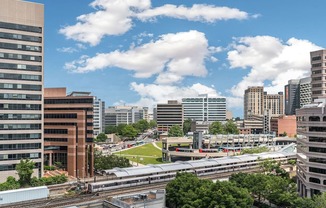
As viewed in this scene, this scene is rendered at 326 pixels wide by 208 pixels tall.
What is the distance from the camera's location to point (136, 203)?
5853 cm

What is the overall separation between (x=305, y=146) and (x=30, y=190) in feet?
184

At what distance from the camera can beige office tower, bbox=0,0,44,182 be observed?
275ft

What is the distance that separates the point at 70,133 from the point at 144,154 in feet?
203

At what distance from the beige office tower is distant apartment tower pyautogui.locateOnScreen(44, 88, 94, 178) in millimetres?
11804

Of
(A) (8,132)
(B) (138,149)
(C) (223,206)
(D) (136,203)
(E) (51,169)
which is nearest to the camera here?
(C) (223,206)

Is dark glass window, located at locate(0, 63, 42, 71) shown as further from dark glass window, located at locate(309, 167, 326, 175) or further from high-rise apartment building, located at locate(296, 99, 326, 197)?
dark glass window, located at locate(309, 167, 326, 175)

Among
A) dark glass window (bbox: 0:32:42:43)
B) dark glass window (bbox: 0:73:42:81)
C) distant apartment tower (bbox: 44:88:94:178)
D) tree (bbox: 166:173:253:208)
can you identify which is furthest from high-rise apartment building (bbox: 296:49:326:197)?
dark glass window (bbox: 0:32:42:43)

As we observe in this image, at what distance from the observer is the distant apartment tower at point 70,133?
99000 mm

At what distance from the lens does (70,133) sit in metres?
98.8

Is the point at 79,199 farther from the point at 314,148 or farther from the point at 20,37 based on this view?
the point at 20,37

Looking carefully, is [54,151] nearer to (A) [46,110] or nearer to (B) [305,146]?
(A) [46,110]

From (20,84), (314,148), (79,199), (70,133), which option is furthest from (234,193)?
(20,84)

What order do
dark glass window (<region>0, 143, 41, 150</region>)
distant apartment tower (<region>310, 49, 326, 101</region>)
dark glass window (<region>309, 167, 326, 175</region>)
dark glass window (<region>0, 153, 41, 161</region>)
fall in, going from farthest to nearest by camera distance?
distant apartment tower (<region>310, 49, 326, 101</region>) → dark glass window (<region>0, 143, 41, 150</region>) → dark glass window (<region>0, 153, 41, 161</region>) → dark glass window (<region>309, 167, 326, 175</region>)

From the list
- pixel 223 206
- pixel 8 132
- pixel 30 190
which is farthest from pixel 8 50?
pixel 223 206
